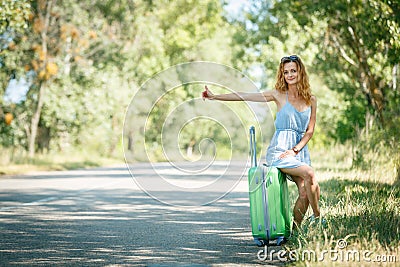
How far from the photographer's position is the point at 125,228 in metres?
8.36

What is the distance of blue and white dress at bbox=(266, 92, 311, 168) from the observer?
7082mm

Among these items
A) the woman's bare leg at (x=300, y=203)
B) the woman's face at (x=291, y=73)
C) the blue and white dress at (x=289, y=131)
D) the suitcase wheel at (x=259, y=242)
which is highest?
the woman's face at (x=291, y=73)

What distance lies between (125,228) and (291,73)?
111 inches

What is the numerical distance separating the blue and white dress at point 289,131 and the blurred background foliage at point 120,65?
7.48 meters

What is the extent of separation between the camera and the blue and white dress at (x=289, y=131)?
7.08 metres

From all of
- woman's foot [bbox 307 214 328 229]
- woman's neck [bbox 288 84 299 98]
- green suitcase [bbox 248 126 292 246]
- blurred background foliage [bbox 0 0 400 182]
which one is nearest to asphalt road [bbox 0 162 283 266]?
green suitcase [bbox 248 126 292 246]

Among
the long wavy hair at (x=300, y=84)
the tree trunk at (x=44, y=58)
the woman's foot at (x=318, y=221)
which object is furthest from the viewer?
the tree trunk at (x=44, y=58)

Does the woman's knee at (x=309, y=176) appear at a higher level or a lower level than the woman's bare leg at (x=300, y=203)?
higher

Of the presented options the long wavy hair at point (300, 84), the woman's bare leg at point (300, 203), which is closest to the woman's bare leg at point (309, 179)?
the woman's bare leg at point (300, 203)

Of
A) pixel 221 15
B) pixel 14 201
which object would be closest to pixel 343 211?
pixel 14 201

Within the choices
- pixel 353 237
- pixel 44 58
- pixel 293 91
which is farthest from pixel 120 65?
pixel 353 237

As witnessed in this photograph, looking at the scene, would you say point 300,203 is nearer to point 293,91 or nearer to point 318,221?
point 318,221

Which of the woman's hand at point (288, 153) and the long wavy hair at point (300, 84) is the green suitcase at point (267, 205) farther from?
the long wavy hair at point (300, 84)

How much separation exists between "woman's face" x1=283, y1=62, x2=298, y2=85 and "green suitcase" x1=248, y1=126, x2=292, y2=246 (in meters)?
0.99
